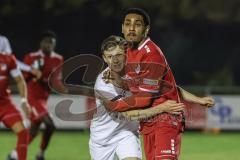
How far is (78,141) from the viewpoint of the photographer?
1797cm

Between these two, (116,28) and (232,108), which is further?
(116,28)

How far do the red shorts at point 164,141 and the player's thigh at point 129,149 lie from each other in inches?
18.9

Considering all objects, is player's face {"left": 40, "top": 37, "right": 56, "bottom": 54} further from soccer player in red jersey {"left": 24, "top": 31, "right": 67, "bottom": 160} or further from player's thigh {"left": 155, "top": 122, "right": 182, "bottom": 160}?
player's thigh {"left": 155, "top": 122, "right": 182, "bottom": 160}

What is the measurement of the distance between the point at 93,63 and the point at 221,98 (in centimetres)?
1198

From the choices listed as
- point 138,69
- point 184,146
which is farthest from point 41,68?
point 138,69

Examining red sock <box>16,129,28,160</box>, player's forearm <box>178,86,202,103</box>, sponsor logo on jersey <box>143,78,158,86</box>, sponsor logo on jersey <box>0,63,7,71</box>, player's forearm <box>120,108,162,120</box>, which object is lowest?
red sock <box>16,129,28,160</box>

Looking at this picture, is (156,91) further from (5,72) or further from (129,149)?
(5,72)

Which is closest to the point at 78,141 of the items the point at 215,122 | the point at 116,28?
the point at 215,122

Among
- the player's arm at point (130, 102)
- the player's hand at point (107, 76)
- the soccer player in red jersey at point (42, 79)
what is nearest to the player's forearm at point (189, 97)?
the player's arm at point (130, 102)

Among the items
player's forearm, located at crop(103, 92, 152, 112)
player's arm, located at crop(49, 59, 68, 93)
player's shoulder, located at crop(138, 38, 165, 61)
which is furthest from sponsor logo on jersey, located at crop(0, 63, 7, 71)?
player's shoulder, located at crop(138, 38, 165, 61)

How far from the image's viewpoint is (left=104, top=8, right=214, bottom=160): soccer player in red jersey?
711cm

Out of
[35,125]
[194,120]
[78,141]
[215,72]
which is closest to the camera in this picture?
[35,125]

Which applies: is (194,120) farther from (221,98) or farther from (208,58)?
(208,58)

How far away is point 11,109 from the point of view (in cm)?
1066
